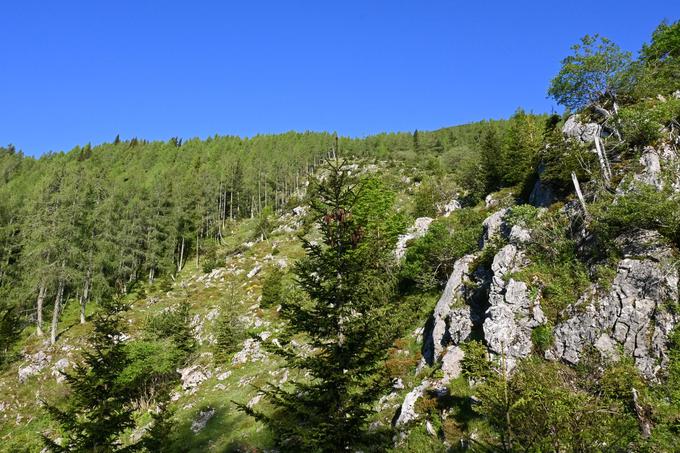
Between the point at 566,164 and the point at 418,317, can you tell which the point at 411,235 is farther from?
the point at 566,164

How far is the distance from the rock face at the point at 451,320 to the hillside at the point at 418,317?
12 centimetres

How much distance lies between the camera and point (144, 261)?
6512 centimetres

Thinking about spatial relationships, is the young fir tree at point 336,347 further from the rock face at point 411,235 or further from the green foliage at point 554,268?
→ the rock face at point 411,235

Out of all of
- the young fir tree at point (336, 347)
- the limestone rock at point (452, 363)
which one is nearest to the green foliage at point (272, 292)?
the limestone rock at point (452, 363)

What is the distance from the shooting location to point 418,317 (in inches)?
1088

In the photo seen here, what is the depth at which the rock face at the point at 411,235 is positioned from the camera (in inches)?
1480

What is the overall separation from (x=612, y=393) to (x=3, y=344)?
52921 mm

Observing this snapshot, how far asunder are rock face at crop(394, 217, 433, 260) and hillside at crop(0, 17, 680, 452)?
54cm

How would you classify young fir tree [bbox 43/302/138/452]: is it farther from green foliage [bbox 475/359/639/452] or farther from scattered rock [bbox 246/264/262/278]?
scattered rock [bbox 246/264/262/278]

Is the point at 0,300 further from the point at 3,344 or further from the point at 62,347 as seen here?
the point at 62,347

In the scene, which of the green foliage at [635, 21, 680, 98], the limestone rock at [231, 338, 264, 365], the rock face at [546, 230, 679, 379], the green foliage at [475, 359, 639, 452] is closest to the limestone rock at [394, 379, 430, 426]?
the rock face at [546, 230, 679, 379]

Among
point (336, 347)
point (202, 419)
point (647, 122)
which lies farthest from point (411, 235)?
point (336, 347)

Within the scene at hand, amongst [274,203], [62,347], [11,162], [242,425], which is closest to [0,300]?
[62,347]

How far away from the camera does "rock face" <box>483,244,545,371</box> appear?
16906 mm
